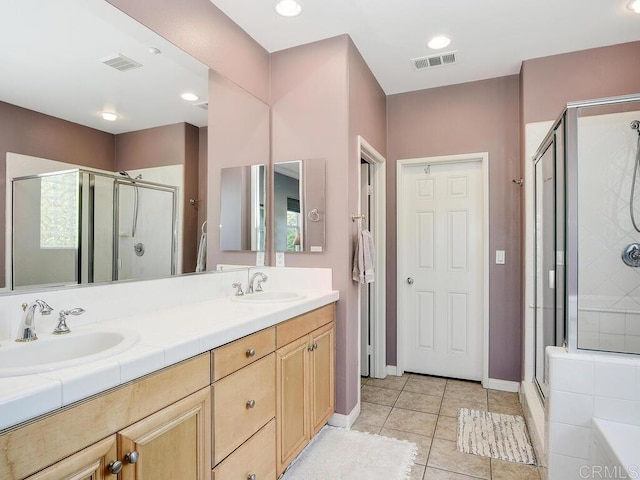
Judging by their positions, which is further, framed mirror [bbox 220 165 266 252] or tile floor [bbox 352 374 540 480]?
framed mirror [bbox 220 165 266 252]

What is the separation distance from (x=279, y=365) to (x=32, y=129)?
1393 millimetres

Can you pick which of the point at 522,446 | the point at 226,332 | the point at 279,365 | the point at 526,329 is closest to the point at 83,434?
the point at 226,332

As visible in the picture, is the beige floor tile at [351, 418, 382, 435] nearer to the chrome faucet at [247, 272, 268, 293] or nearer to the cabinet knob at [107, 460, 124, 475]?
the chrome faucet at [247, 272, 268, 293]

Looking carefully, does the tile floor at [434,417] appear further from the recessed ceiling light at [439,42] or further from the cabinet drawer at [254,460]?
the recessed ceiling light at [439,42]

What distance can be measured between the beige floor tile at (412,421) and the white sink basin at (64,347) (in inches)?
74.4

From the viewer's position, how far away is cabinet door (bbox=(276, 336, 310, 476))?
1749 millimetres

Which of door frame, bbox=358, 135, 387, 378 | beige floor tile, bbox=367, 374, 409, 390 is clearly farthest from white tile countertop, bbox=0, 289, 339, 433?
beige floor tile, bbox=367, 374, 409, 390

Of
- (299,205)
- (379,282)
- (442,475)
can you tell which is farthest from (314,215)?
(442,475)

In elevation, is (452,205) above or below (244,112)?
below

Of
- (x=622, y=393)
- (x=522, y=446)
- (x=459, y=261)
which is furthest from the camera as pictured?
(x=459, y=261)

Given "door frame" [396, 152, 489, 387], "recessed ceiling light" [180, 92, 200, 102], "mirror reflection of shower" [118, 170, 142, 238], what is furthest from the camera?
"door frame" [396, 152, 489, 387]

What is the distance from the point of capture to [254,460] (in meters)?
1.55

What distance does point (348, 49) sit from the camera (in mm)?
2449

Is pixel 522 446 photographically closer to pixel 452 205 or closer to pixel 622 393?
pixel 622 393
